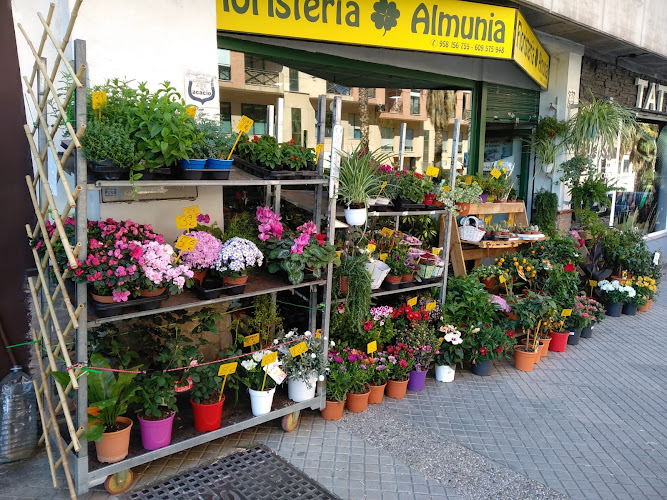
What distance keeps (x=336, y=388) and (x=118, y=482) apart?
1653mm

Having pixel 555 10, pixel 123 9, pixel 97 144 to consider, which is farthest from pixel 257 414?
pixel 555 10

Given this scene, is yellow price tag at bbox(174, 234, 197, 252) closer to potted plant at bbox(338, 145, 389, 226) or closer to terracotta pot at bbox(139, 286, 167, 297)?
terracotta pot at bbox(139, 286, 167, 297)

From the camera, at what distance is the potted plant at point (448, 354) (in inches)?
189

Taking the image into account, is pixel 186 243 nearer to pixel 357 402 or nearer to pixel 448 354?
pixel 357 402

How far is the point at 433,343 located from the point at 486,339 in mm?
586

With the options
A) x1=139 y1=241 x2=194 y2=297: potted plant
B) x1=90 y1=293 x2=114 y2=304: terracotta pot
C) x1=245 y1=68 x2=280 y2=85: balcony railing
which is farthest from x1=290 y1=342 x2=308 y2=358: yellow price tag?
x1=245 y1=68 x2=280 y2=85: balcony railing

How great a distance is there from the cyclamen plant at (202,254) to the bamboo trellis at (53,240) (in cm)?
67

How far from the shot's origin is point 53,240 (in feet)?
9.68

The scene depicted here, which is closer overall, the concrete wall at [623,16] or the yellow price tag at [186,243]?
the yellow price tag at [186,243]

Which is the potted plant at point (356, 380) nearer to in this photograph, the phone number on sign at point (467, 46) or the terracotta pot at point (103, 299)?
the terracotta pot at point (103, 299)

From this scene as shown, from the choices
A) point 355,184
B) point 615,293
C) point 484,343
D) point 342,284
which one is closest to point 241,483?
point 342,284

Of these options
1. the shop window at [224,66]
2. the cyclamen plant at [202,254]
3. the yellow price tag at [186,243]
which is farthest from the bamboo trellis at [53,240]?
the shop window at [224,66]

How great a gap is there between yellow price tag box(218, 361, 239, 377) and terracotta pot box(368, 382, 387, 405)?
4.40ft

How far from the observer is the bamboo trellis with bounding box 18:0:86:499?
2.70 metres
